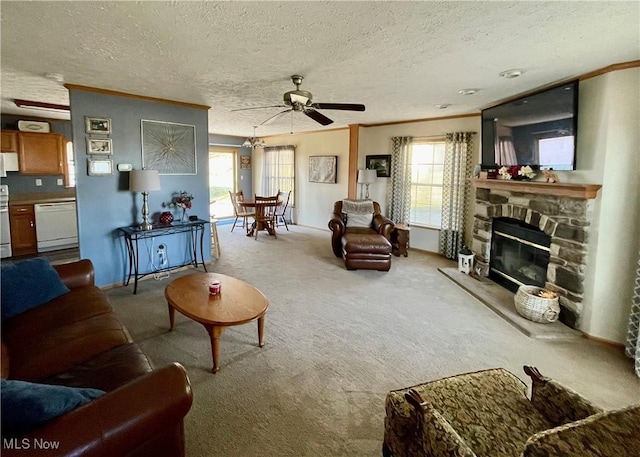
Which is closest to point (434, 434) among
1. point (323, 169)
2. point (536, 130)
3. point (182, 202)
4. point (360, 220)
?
point (536, 130)

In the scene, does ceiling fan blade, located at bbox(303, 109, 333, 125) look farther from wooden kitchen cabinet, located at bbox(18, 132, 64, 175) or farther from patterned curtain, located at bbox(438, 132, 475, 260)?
wooden kitchen cabinet, located at bbox(18, 132, 64, 175)

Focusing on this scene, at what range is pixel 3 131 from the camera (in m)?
5.26

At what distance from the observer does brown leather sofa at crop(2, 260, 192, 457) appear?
3.62 feet

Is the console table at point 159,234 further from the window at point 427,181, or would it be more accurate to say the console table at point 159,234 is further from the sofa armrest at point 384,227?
the window at point 427,181

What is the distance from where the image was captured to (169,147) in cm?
455

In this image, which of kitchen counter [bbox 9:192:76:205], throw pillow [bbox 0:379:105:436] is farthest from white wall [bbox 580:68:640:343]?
kitchen counter [bbox 9:192:76:205]

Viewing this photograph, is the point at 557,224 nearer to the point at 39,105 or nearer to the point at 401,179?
the point at 401,179

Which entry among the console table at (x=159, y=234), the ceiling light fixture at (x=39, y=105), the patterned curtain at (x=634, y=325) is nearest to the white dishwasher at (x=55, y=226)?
the ceiling light fixture at (x=39, y=105)

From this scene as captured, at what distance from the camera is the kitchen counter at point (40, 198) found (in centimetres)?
533

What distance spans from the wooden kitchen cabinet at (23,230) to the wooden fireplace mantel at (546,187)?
22.6 feet

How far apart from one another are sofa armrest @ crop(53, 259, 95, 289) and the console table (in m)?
1.15

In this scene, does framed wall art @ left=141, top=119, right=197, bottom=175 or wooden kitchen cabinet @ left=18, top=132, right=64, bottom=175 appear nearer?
framed wall art @ left=141, top=119, right=197, bottom=175

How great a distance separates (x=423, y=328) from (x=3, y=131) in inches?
267

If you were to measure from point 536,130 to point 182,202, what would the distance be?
4345mm
